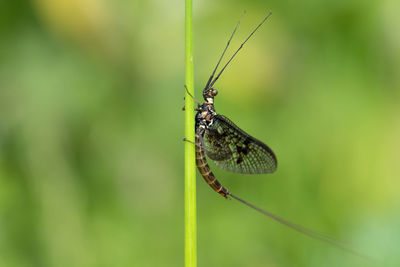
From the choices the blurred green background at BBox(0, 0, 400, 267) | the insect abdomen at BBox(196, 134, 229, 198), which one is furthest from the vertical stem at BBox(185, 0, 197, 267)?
the blurred green background at BBox(0, 0, 400, 267)

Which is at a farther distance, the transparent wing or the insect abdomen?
the transparent wing

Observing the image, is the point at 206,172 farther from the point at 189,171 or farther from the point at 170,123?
the point at 170,123

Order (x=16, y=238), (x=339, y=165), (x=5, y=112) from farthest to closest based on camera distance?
1. (x=339, y=165)
2. (x=5, y=112)
3. (x=16, y=238)

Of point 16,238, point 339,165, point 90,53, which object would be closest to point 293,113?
point 339,165

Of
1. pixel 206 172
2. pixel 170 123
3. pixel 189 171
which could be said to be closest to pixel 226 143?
pixel 206 172

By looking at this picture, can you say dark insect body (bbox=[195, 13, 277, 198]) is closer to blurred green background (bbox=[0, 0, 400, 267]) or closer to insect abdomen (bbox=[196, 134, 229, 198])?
insect abdomen (bbox=[196, 134, 229, 198])

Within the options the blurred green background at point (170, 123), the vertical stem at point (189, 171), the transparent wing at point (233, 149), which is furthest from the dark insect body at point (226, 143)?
the vertical stem at point (189, 171)

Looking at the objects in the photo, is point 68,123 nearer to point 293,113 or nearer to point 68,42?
point 68,42
